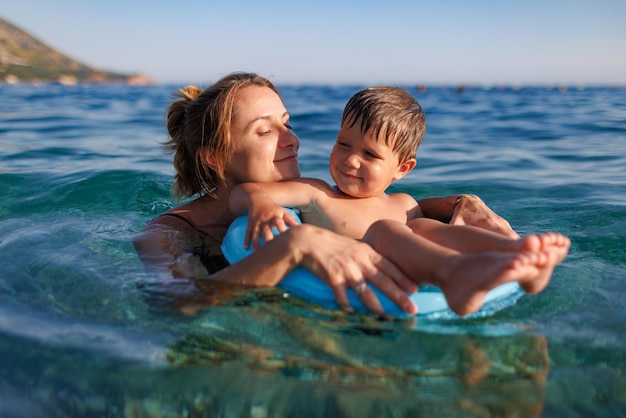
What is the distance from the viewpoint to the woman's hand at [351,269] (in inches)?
94.9

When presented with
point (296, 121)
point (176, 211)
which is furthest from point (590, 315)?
point (296, 121)

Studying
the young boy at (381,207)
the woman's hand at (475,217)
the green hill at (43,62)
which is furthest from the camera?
the green hill at (43,62)

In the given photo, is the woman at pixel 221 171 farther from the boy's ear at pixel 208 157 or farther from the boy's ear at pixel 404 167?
the boy's ear at pixel 404 167

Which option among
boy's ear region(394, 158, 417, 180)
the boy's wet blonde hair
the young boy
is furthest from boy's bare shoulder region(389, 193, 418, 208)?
the boy's wet blonde hair

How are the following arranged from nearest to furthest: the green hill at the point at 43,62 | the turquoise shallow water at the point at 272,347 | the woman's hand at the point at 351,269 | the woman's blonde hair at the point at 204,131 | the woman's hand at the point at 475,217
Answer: the turquoise shallow water at the point at 272,347
the woman's hand at the point at 351,269
the woman's hand at the point at 475,217
the woman's blonde hair at the point at 204,131
the green hill at the point at 43,62

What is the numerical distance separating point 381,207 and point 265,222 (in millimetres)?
805

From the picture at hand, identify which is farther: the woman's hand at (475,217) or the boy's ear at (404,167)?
the boy's ear at (404,167)

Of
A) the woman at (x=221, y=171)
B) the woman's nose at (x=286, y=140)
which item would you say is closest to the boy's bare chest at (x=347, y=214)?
the woman at (x=221, y=171)

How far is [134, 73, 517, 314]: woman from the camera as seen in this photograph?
311cm

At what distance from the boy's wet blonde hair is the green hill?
86.2m

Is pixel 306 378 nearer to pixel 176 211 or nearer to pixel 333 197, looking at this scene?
pixel 333 197

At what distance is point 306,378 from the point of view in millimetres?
2182

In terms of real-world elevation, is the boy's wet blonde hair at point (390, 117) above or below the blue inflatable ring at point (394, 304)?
above

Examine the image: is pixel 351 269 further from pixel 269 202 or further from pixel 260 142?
pixel 260 142
